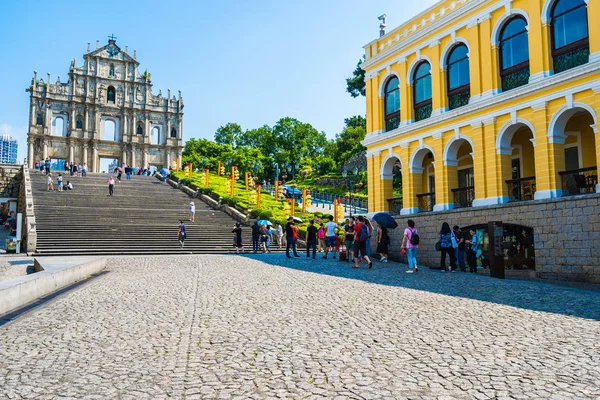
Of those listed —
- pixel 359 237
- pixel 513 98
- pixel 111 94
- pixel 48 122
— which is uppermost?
pixel 111 94

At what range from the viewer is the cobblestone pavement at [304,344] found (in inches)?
170

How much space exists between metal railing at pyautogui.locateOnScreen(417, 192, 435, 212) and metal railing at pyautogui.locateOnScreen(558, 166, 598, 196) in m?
5.81

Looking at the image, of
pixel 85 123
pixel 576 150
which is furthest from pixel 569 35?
pixel 85 123

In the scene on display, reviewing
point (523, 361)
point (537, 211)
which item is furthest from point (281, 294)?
point (537, 211)

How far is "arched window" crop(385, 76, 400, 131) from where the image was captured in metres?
22.2

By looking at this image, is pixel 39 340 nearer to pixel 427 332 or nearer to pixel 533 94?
pixel 427 332

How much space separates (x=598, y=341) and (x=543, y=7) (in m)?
13.5

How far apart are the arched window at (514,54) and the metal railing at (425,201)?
5.35 meters

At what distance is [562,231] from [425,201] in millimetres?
7063

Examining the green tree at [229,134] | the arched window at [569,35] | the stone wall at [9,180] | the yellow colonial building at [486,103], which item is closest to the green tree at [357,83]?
the yellow colonial building at [486,103]

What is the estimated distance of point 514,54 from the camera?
17.3m

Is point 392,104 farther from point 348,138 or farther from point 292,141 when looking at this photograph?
point 292,141

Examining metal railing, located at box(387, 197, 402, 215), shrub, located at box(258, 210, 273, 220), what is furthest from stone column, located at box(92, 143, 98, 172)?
metal railing, located at box(387, 197, 402, 215)

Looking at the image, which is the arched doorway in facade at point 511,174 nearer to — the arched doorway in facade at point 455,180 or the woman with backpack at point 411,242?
the arched doorway in facade at point 455,180
